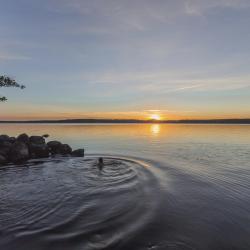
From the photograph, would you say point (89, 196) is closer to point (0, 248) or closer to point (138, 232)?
point (138, 232)

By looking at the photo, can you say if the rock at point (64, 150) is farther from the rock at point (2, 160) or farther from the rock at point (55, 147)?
the rock at point (2, 160)

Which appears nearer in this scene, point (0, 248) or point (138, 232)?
point (0, 248)

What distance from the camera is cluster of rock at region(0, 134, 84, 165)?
24484 mm

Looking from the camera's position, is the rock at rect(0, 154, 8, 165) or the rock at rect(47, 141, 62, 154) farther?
the rock at rect(47, 141, 62, 154)

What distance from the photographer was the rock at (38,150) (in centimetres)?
2730

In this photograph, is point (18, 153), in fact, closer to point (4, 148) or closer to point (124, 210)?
point (4, 148)

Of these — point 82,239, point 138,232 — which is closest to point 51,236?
point 82,239

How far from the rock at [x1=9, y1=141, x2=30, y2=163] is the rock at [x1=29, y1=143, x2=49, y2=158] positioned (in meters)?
1.35

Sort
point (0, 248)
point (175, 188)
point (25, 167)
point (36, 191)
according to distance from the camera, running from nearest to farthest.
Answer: point (0, 248) → point (36, 191) → point (175, 188) → point (25, 167)

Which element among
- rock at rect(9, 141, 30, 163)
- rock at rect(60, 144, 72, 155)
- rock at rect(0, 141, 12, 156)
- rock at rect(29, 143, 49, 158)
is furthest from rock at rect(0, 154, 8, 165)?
rock at rect(60, 144, 72, 155)

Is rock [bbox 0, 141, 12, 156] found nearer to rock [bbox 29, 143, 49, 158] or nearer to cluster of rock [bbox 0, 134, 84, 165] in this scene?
cluster of rock [bbox 0, 134, 84, 165]

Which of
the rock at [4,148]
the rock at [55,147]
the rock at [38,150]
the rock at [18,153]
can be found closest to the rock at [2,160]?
the rock at [18,153]

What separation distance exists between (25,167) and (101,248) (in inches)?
620

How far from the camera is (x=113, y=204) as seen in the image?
36.7ft
